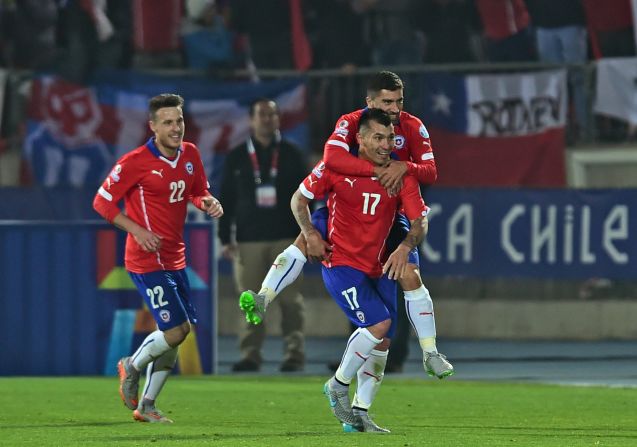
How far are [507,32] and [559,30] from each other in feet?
2.06

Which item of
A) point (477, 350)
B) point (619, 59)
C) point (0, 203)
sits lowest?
point (477, 350)

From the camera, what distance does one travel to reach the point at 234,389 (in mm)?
15094

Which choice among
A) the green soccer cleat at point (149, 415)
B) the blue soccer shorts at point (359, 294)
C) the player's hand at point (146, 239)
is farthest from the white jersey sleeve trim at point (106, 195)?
the blue soccer shorts at point (359, 294)

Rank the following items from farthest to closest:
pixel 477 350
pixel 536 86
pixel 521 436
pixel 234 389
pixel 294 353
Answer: pixel 536 86
pixel 477 350
pixel 294 353
pixel 234 389
pixel 521 436

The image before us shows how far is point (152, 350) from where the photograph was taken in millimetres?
12336

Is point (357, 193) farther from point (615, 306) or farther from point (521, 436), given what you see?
point (615, 306)

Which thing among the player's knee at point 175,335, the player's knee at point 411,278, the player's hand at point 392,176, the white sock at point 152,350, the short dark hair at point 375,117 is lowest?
the white sock at point 152,350

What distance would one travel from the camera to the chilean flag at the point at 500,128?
20.6 m

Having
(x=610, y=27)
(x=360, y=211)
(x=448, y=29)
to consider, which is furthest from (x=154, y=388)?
(x=610, y=27)

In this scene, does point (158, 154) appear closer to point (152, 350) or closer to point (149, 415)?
point (152, 350)

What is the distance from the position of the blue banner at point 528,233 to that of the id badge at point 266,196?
283 centimetres

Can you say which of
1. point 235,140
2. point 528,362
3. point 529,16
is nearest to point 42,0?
point 235,140

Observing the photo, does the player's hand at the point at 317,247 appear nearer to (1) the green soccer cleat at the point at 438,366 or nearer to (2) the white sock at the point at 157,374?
(1) the green soccer cleat at the point at 438,366

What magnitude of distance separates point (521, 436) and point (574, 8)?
1107 centimetres
